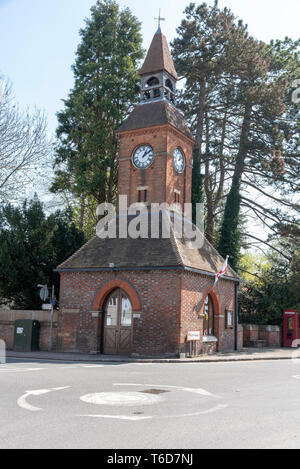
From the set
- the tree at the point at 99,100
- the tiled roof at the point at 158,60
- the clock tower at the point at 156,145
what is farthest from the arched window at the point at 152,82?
the tree at the point at 99,100

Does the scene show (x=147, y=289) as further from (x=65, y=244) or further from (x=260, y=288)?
(x=260, y=288)

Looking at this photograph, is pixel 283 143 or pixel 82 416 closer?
pixel 82 416

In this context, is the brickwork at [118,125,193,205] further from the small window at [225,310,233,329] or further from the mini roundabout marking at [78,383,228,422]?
the mini roundabout marking at [78,383,228,422]

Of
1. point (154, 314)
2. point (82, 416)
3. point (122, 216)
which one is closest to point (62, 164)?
point (122, 216)

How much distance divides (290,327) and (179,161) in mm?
12447

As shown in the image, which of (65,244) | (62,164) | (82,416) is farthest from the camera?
(62,164)

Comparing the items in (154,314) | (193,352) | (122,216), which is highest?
(122,216)

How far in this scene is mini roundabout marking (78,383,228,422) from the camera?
24.5 feet

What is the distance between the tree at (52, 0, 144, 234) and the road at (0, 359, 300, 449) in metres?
18.8

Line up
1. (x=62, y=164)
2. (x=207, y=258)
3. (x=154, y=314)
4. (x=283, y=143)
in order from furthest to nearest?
(x=62, y=164) < (x=283, y=143) < (x=207, y=258) < (x=154, y=314)

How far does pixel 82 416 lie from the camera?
24.1 feet

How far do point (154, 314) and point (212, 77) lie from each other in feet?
63.9
